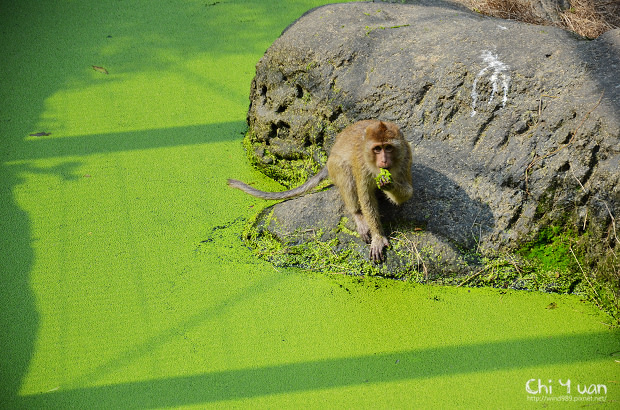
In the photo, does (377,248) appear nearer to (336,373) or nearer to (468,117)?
(336,373)

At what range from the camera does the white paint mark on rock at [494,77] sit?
4.51 m

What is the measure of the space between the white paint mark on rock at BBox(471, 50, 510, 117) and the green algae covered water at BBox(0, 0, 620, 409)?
1523 millimetres

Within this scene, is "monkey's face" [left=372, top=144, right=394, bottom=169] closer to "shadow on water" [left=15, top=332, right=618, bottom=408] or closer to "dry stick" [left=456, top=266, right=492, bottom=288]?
"dry stick" [left=456, top=266, right=492, bottom=288]

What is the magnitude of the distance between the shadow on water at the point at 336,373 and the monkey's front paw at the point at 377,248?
2.68 ft

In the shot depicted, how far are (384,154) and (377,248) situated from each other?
0.83 meters

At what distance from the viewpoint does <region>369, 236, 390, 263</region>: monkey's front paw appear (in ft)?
14.5

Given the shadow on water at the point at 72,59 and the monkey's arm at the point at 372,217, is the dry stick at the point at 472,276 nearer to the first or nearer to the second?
the monkey's arm at the point at 372,217

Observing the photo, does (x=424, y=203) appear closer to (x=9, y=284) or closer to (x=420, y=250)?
(x=420, y=250)

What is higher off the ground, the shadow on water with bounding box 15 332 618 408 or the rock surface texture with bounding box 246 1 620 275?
the rock surface texture with bounding box 246 1 620 275

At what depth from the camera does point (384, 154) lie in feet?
13.0

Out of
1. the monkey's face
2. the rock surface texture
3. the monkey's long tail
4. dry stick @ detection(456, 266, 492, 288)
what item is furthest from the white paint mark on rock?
the monkey's long tail

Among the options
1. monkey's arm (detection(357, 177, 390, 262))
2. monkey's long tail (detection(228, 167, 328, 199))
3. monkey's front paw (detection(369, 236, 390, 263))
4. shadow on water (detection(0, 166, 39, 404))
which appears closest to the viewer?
shadow on water (detection(0, 166, 39, 404))

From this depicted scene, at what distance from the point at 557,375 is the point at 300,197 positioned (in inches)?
93.7

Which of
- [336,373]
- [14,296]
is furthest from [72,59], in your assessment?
[336,373]
